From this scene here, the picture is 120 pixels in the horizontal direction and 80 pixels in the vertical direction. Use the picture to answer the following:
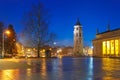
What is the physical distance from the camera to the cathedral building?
95475mm

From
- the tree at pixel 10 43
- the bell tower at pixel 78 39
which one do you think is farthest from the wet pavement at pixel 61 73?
the bell tower at pixel 78 39

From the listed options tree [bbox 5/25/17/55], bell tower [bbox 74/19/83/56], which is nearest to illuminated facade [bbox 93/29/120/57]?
tree [bbox 5/25/17/55]

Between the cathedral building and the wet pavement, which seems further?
the cathedral building

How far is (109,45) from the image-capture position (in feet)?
332

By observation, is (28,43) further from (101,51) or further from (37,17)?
(101,51)

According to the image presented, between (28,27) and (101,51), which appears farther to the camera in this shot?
(101,51)

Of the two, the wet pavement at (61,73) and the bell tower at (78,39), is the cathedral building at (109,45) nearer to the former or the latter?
the bell tower at (78,39)

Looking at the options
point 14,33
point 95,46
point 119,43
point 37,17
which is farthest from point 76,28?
point 37,17

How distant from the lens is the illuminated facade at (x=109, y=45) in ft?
313

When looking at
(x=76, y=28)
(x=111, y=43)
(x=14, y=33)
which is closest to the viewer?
(x=111, y=43)

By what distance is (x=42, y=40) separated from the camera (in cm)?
6825

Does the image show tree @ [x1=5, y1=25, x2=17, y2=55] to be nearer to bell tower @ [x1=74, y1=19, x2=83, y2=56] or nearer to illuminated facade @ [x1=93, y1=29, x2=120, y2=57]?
illuminated facade @ [x1=93, y1=29, x2=120, y2=57]

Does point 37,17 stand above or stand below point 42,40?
above

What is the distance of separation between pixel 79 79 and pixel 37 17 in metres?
52.3
